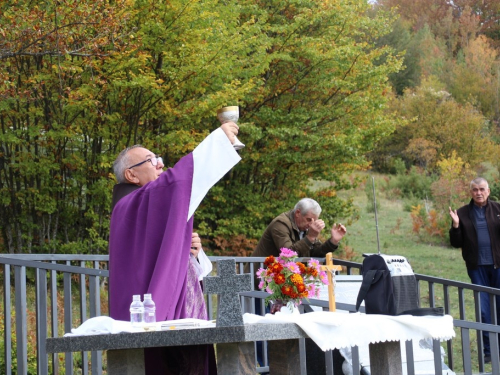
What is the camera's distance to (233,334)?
3.47 meters

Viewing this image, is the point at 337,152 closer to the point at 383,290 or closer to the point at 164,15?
the point at 164,15

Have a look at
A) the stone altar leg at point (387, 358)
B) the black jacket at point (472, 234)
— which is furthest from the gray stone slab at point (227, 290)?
the black jacket at point (472, 234)

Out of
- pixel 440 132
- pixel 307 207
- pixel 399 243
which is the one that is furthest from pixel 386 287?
pixel 440 132

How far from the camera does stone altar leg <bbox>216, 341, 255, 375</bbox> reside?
3658mm

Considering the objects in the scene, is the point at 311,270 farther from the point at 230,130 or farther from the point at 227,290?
the point at 227,290

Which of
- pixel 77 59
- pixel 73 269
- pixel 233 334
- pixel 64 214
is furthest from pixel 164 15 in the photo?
pixel 233 334

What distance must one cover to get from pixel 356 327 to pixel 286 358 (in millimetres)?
422

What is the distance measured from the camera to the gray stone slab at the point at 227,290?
139 inches

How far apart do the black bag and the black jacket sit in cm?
394

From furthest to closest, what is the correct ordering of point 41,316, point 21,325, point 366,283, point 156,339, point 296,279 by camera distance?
point 41,316
point 21,325
point 366,283
point 296,279
point 156,339

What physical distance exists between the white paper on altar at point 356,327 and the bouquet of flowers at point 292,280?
1.52 feet

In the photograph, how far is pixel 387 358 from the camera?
434 cm

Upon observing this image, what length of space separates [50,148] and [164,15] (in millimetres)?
2523

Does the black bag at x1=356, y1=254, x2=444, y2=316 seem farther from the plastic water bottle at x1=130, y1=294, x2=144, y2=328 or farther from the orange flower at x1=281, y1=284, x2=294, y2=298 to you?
the plastic water bottle at x1=130, y1=294, x2=144, y2=328
